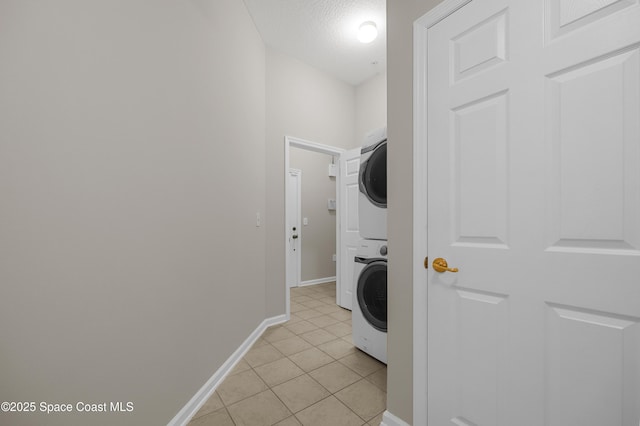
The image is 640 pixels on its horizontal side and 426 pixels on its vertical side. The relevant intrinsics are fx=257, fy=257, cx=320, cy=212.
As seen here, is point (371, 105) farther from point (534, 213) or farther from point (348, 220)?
point (534, 213)

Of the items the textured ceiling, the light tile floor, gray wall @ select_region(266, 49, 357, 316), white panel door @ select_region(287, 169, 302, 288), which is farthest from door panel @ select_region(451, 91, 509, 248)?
white panel door @ select_region(287, 169, 302, 288)

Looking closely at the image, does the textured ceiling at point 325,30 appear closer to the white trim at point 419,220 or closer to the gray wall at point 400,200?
the gray wall at point 400,200

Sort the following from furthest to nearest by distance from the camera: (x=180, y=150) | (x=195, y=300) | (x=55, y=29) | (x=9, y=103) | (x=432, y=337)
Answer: (x=195, y=300)
(x=180, y=150)
(x=432, y=337)
(x=55, y=29)
(x=9, y=103)

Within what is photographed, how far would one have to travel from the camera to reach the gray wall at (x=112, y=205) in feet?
2.55

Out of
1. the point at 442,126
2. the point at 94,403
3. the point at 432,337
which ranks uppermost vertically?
the point at 442,126

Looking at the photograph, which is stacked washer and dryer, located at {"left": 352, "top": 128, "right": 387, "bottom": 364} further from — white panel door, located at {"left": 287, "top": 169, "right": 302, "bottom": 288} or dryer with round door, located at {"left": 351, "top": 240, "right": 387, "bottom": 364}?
white panel door, located at {"left": 287, "top": 169, "right": 302, "bottom": 288}

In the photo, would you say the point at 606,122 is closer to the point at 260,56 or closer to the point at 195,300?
the point at 195,300

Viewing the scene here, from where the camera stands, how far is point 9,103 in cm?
75

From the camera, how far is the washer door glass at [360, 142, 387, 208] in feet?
6.38

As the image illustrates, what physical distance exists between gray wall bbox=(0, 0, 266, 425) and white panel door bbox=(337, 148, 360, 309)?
62.7 inches

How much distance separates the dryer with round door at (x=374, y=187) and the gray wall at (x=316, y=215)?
2.66 meters

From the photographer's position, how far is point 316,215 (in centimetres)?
484

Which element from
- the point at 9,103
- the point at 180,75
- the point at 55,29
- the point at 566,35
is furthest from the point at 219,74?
the point at 566,35

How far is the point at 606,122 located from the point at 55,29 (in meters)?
1.79
